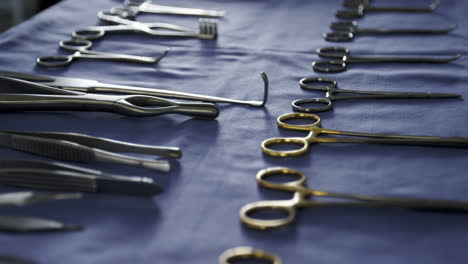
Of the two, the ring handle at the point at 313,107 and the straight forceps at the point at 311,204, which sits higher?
the ring handle at the point at 313,107

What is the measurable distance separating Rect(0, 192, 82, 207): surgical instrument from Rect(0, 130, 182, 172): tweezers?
0.23 ft

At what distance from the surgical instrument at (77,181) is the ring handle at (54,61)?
1.21ft

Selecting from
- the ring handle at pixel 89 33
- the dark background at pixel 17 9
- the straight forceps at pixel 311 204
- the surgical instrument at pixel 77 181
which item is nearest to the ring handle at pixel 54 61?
the ring handle at pixel 89 33

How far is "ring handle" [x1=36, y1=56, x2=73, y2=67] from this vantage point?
2.79 ft

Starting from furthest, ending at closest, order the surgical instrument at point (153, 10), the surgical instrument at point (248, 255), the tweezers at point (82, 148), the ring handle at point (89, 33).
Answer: the surgical instrument at point (153, 10) → the ring handle at point (89, 33) → the tweezers at point (82, 148) → the surgical instrument at point (248, 255)

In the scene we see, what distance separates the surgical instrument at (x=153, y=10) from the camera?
1.12 metres

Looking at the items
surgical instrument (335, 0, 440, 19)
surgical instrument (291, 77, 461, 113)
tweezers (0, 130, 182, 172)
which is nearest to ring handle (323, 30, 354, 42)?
surgical instrument (335, 0, 440, 19)

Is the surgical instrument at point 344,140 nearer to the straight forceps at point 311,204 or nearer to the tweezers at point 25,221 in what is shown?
the straight forceps at point 311,204

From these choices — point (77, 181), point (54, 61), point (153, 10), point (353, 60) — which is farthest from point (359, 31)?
point (77, 181)

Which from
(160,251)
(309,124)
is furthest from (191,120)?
(160,251)

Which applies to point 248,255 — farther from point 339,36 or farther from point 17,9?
point 17,9

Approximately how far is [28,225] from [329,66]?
562 mm

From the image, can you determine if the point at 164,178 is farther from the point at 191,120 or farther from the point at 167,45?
the point at 167,45

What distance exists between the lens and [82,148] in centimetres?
55
